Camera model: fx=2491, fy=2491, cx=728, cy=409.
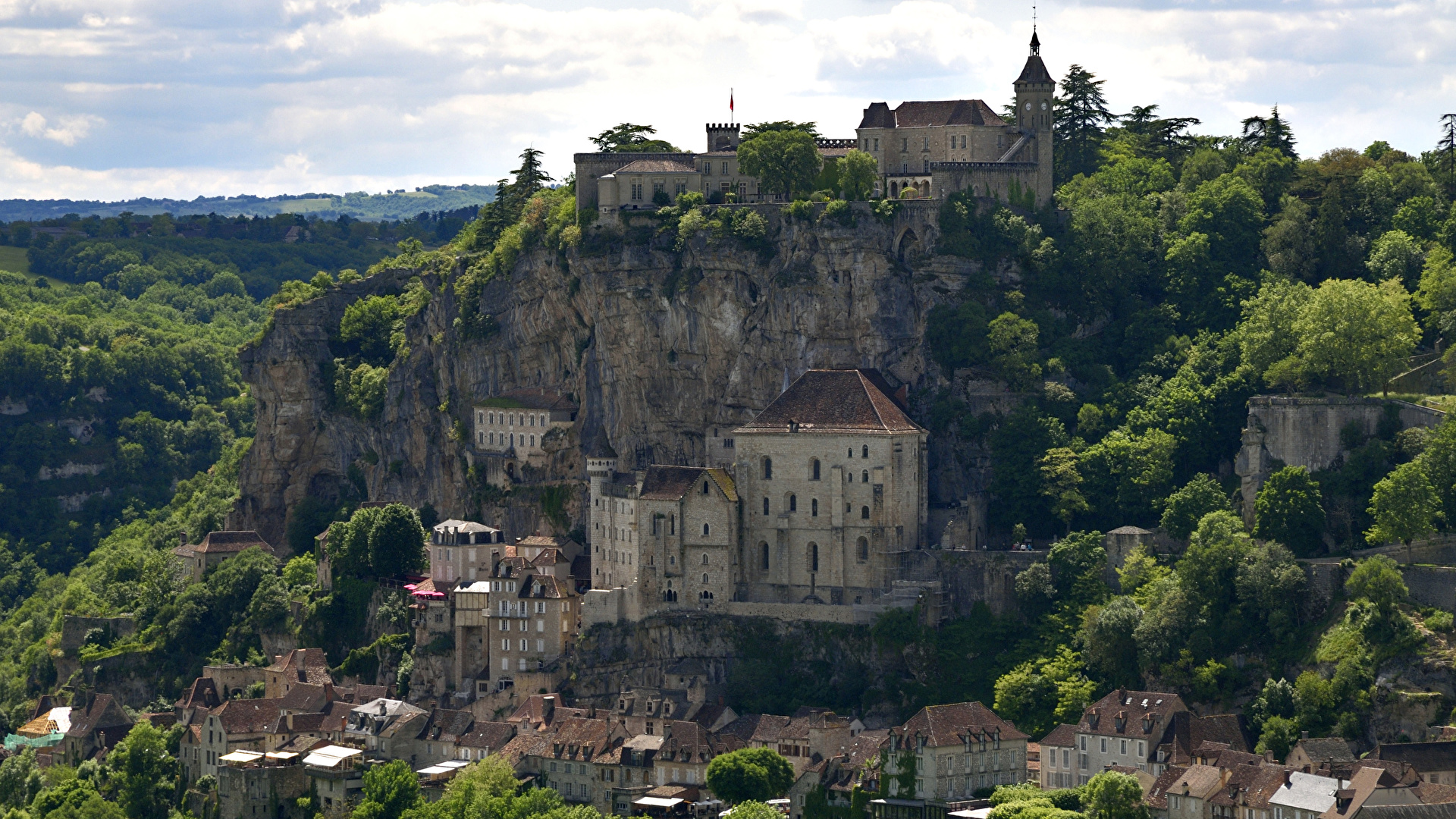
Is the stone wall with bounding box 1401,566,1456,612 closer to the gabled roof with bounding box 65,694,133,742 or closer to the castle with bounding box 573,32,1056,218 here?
the castle with bounding box 573,32,1056,218

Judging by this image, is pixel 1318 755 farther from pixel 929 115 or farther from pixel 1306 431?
pixel 929 115

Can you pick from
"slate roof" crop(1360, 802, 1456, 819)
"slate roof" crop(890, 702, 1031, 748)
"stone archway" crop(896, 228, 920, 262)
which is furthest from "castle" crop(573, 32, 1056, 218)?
"slate roof" crop(1360, 802, 1456, 819)

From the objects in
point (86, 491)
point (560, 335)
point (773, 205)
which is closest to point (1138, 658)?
point (773, 205)

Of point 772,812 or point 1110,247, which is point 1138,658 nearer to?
point 772,812

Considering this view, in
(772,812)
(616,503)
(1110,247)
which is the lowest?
(772,812)

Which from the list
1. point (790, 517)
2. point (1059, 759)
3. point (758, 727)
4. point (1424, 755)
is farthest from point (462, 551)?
point (1424, 755)

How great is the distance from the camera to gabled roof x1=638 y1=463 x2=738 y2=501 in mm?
116000

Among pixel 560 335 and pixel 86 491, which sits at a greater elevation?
pixel 560 335

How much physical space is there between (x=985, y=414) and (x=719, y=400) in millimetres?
13717

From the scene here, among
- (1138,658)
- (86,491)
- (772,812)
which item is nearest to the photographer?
(772,812)

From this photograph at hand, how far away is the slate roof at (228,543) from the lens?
476 ft

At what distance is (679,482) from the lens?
117 meters

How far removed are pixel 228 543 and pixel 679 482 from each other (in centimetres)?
3983

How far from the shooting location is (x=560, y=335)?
13388 cm
